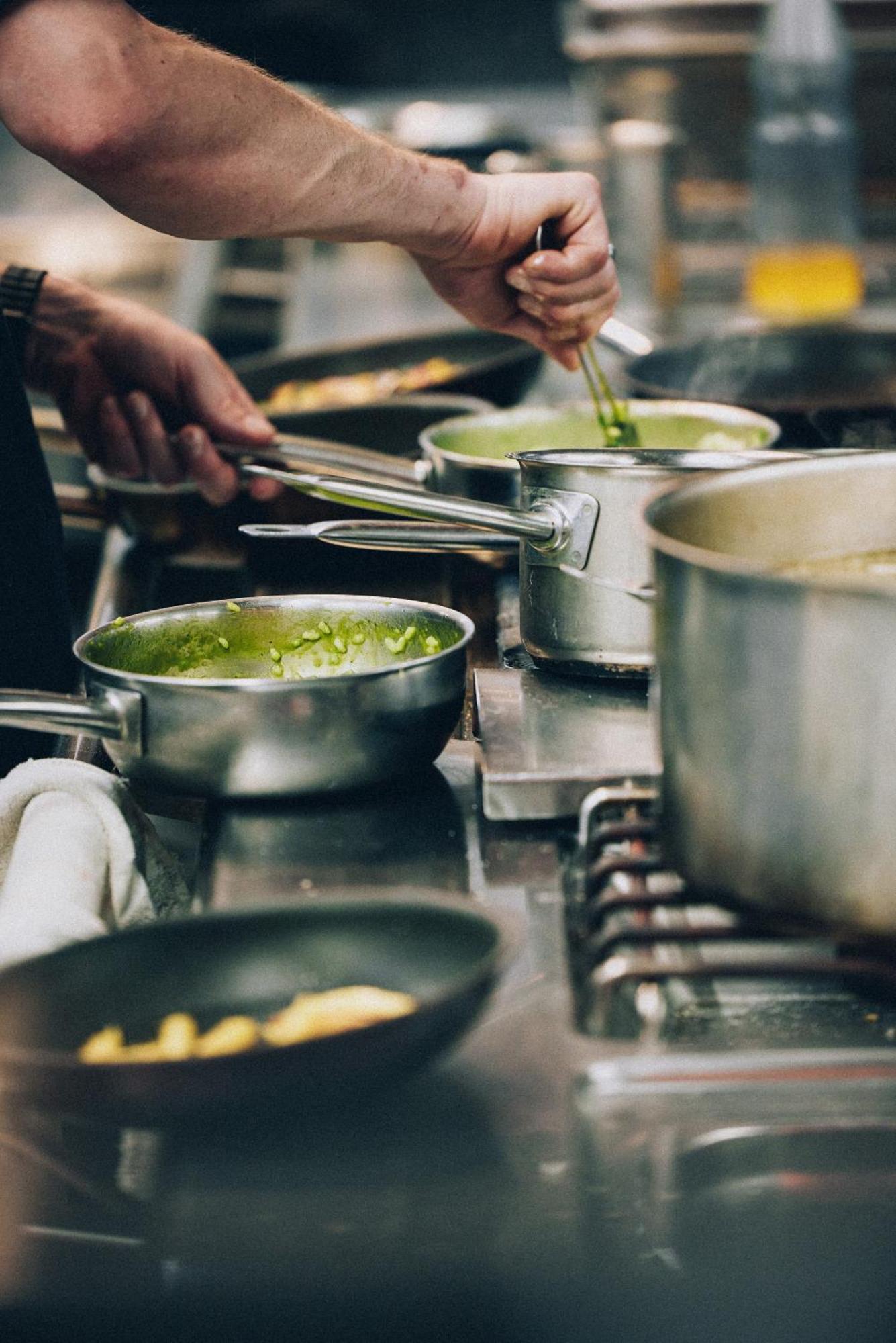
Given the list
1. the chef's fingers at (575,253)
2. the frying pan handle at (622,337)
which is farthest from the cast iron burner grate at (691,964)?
the frying pan handle at (622,337)

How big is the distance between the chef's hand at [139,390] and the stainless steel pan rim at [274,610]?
2.13 feet

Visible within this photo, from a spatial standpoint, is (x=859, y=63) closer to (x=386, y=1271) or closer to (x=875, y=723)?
(x=875, y=723)

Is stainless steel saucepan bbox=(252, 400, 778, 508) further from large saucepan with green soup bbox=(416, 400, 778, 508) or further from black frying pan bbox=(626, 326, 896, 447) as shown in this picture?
black frying pan bbox=(626, 326, 896, 447)

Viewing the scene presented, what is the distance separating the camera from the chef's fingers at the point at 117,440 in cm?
193

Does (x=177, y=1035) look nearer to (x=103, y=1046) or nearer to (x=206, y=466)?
(x=103, y=1046)

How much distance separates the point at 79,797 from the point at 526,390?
1.60m

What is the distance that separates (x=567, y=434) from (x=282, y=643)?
2.47 ft

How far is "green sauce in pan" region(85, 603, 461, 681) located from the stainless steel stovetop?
0.43m

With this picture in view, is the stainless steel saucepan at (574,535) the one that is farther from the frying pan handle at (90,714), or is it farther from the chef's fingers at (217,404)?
the chef's fingers at (217,404)

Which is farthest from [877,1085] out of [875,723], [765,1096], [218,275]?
[218,275]

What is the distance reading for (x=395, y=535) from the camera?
125cm

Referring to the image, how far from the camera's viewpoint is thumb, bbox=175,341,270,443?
1882mm

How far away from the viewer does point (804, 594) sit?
76cm

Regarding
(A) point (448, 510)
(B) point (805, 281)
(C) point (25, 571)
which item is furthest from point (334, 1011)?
(B) point (805, 281)
